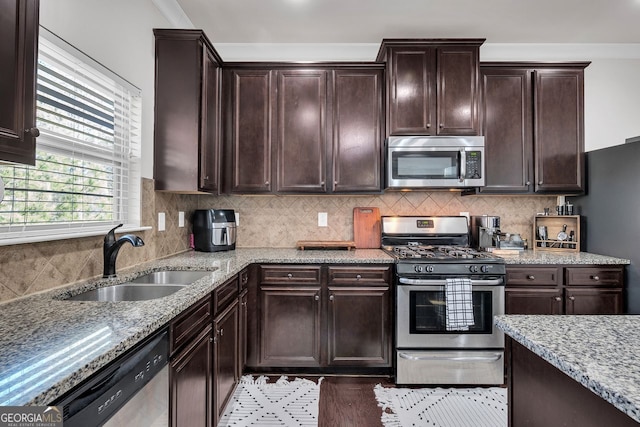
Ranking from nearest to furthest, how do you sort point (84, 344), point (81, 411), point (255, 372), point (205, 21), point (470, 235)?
point (81, 411), point (84, 344), point (255, 372), point (205, 21), point (470, 235)

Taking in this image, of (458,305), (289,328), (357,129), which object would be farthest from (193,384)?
(357,129)

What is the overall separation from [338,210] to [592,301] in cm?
213

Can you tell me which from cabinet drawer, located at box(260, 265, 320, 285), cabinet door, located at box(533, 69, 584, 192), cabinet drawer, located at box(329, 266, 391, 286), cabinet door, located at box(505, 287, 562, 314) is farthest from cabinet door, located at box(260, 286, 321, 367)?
cabinet door, located at box(533, 69, 584, 192)

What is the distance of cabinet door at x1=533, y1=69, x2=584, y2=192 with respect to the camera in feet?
9.41

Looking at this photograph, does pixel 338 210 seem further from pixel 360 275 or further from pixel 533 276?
pixel 533 276

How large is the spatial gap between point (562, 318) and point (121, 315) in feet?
4.97

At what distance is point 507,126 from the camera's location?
2.88 metres

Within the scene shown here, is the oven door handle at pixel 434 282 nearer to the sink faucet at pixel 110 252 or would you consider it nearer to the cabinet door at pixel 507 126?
the cabinet door at pixel 507 126

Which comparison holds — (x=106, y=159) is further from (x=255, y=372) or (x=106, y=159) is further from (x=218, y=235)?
(x=255, y=372)

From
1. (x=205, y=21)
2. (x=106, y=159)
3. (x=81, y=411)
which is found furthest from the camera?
(x=205, y=21)

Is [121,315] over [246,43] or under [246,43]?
under

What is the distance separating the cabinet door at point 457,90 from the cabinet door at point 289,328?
175cm

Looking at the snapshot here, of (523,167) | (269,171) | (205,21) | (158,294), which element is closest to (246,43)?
(205,21)

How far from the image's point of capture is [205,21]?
2799mm
